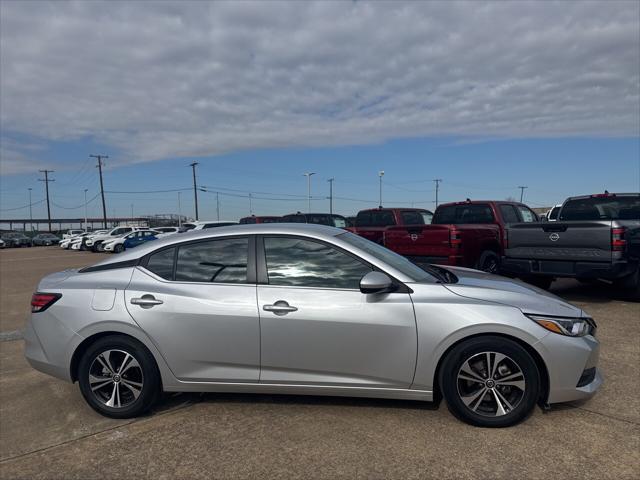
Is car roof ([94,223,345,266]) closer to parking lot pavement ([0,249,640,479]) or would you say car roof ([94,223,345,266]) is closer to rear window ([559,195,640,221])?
parking lot pavement ([0,249,640,479])

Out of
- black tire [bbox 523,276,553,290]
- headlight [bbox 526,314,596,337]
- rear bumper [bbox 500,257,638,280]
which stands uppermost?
headlight [bbox 526,314,596,337]

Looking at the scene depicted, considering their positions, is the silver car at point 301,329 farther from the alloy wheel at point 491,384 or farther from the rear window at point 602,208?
the rear window at point 602,208

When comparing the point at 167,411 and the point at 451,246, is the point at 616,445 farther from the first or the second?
the point at 451,246

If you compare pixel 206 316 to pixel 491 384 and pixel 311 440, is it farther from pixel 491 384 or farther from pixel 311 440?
pixel 491 384

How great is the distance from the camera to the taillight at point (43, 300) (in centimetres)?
375

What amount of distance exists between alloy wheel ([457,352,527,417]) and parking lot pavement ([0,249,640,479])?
0.17m

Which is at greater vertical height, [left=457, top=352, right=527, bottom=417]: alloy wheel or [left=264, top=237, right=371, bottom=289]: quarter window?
[left=264, top=237, right=371, bottom=289]: quarter window

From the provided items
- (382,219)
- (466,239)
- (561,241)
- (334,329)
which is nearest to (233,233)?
(334,329)

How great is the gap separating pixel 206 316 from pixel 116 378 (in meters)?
0.90

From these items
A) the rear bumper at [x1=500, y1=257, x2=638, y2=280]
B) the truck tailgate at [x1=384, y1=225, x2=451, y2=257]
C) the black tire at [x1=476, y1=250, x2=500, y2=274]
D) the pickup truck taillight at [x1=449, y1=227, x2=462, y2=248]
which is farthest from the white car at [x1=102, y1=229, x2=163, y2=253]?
the rear bumper at [x1=500, y1=257, x2=638, y2=280]

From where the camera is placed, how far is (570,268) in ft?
23.5

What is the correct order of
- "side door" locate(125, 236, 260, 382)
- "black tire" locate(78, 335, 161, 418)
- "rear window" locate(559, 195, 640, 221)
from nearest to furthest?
1. "side door" locate(125, 236, 260, 382)
2. "black tire" locate(78, 335, 161, 418)
3. "rear window" locate(559, 195, 640, 221)

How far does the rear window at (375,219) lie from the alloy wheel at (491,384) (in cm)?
1060

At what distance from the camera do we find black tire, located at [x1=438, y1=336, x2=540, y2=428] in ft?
10.5
